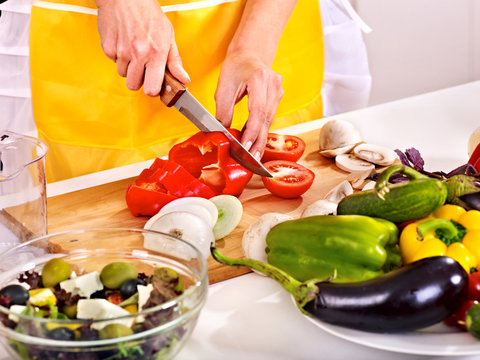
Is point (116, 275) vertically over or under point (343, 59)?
over

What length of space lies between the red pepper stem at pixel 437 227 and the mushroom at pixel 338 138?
22.6 inches

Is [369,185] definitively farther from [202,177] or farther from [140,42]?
[140,42]

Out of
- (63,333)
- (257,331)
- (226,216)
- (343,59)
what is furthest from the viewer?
(343,59)

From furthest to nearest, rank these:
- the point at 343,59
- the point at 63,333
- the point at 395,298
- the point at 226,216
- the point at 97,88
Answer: the point at 343,59, the point at 97,88, the point at 226,216, the point at 395,298, the point at 63,333

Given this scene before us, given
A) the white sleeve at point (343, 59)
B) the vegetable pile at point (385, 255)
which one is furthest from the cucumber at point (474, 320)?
the white sleeve at point (343, 59)

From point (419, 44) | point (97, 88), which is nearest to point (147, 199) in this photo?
point (97, 88)

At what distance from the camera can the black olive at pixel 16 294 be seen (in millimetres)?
810

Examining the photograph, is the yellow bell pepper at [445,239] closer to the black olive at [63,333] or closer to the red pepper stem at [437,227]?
the red pepper stem at [437,227]

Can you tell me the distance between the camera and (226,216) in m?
1.25

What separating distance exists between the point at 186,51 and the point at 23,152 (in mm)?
676

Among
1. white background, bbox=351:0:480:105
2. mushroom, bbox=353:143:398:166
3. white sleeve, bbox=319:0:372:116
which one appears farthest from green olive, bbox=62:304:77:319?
white background, bbox=351:0:480:105

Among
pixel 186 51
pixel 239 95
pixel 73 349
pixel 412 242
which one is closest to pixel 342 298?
pixel 412 242

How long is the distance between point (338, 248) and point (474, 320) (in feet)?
0.69

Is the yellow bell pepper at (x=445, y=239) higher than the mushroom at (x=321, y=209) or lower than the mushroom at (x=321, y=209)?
higher
